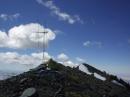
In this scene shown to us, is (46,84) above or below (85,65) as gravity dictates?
below

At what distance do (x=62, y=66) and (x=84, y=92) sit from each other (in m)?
13.3

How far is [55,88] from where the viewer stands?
45.4 meters

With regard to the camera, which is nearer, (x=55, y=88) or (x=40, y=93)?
(x=40, y=93)

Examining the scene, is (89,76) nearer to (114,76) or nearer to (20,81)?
(114,76)

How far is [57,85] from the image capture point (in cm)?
4653

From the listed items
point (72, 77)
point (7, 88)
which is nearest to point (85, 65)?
point (72, 77)

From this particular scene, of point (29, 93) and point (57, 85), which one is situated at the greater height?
point (57, 85)

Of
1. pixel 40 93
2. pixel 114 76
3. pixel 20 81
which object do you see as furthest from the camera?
pixel 114 76

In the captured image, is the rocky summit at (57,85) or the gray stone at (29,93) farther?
the rocky summit at (57,85)

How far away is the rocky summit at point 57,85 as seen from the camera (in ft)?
141

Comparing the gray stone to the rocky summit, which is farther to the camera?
the rocky summit

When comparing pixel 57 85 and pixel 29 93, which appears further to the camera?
pixel 57 85

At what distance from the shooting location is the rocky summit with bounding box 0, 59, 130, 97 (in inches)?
1694

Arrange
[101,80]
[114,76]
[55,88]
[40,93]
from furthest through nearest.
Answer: [114,76], [101,80], [55,88], [40,93]
